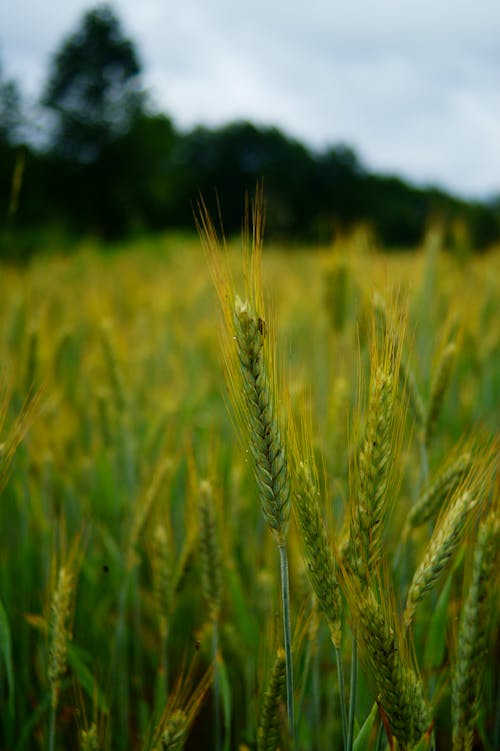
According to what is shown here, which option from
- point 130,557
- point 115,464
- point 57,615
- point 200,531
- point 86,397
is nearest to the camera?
point 57,615

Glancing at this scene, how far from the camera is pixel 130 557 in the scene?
1.56 meters

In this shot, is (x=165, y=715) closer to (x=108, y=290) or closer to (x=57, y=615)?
(x=57, y=615)

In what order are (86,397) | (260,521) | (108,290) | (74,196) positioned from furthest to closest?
1. (74,196)
2. (108,290)
3. (86,397)
4. (260,521)

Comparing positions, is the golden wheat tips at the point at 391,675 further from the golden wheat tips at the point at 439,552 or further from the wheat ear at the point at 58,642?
the wheat ear at the point at 58,642

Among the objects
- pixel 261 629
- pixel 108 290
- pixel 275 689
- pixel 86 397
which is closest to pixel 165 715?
pixel 275 689

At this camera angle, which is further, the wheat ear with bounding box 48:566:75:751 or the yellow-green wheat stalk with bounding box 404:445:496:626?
the wheat ear with bounding box 48:566:75:751

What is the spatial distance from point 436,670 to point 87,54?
115 ft

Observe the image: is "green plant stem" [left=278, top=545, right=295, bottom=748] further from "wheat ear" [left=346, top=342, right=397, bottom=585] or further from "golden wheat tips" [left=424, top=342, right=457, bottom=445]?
"golden wheat tips" [left=424, top=342, right=457, bottom=445]

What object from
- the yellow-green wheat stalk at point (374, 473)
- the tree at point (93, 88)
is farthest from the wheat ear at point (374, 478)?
the tree at point (93, 88)

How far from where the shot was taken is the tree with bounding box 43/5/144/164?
2911 cm

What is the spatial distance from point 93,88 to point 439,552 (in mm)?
33515

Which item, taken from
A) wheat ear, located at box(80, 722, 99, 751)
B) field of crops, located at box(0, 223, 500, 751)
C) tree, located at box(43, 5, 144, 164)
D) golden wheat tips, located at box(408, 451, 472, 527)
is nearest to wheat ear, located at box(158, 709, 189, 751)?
field of crops, located at box(0, 223, 500, 751)

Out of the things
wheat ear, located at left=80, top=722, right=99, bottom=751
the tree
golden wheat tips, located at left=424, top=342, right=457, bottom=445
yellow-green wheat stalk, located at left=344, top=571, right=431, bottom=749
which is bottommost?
wheat ear, located at left=80, top=722, right=99, bottom=751

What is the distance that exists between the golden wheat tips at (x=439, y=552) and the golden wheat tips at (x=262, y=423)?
8.1 inches
